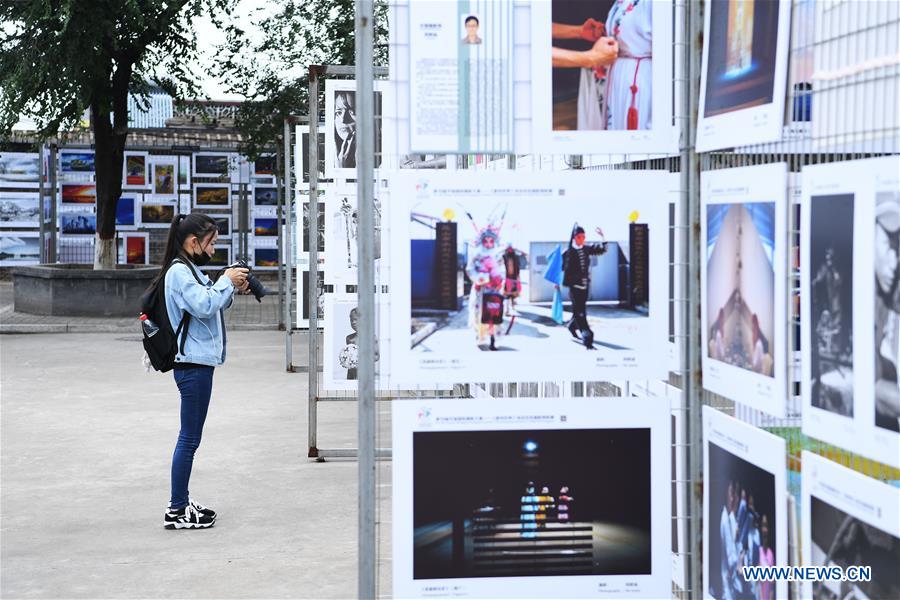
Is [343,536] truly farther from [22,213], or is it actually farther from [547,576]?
[22,213]

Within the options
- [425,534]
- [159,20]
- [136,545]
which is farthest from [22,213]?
[425,534]

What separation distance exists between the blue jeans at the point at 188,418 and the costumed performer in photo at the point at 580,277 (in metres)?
3.85

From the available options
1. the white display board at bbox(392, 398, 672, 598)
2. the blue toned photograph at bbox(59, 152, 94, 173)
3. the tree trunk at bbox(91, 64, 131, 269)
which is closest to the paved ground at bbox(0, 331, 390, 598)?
the white display board at bbox(392, 398, 672, 598)

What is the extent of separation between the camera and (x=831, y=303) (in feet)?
8.76

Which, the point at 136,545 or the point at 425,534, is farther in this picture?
the point at 136,545

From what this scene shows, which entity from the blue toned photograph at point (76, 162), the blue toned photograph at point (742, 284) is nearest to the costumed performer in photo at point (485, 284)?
the blue toned photograph at point (742, 284)

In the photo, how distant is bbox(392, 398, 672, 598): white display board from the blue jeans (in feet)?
12.2

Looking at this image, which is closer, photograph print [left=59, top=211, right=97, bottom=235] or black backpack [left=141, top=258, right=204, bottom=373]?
black backpack [left=141, top=258, right=204, bottom=373]

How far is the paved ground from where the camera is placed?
19.8ft

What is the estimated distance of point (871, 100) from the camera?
8.54 ft

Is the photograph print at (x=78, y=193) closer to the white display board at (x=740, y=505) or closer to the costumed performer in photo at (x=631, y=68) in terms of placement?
the costumed performer in photo at (x=631, y=68)

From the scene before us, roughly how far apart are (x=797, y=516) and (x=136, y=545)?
14.6 feet

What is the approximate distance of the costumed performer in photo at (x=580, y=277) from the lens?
3.29 metres

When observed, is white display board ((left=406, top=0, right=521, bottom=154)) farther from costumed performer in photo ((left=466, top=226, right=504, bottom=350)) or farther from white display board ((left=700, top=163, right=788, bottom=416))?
white display board ((left=700, top=163, right=788, bottom=416))
